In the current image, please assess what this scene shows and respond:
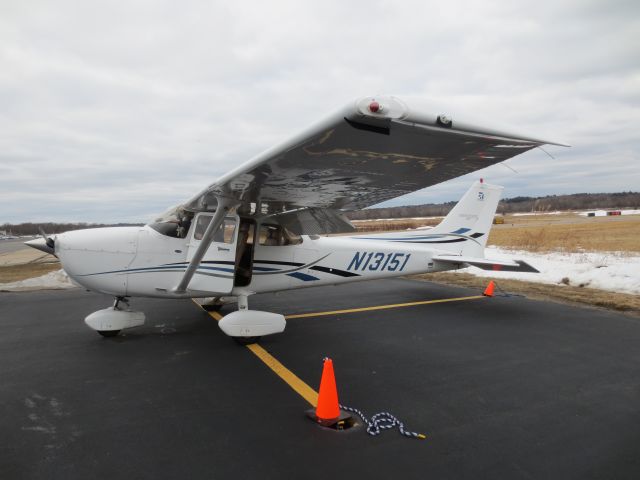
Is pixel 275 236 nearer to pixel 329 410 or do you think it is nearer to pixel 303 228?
pixel 303 228

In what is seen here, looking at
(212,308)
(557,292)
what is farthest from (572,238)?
(212,308)

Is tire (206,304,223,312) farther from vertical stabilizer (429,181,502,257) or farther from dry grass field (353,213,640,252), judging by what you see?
dry grass field (353,213,640,252)

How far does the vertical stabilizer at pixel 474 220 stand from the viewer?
8.64m

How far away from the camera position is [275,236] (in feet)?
21.3

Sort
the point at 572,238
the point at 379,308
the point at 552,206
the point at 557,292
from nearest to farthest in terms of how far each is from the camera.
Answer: the point at 379,308 → the point at 557,292 → the point at 572,238 → the point at 552,206

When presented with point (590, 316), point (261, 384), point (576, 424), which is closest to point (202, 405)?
point (261, 384)

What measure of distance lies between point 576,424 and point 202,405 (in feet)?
10.6

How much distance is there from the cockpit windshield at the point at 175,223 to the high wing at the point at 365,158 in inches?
19.3

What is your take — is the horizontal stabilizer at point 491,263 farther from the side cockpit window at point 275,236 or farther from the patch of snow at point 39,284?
the patch of snow at point 39,284

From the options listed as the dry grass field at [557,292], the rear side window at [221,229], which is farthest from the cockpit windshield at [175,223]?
the dry grass field at [557,292]

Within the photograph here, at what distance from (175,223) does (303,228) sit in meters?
2.09

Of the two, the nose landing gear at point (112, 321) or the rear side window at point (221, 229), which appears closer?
the nose landing gear at point (112, 321)

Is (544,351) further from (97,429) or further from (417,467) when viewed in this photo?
(97,429)

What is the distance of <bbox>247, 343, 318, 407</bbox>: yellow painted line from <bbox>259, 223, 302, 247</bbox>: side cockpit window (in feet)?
5.76
